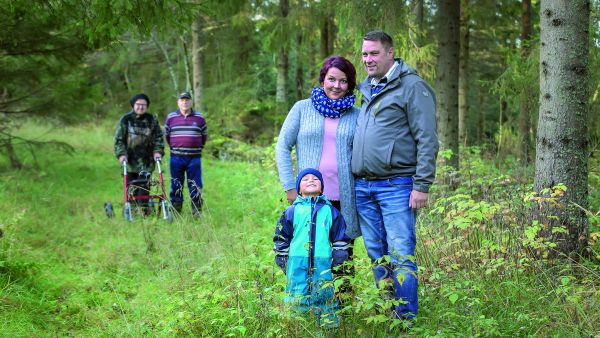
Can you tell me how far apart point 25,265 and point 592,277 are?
16.5 ft

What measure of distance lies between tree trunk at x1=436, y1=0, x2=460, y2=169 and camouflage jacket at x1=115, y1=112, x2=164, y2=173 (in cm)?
457

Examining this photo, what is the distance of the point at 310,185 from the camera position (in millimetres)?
3781

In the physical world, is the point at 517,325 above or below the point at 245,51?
below

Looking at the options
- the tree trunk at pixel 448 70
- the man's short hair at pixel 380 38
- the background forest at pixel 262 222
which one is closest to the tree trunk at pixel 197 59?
the background forest at pixel 262 222

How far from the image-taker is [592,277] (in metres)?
4.22

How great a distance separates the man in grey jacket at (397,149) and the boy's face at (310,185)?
1.07ft

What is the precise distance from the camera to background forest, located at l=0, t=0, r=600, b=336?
12.7 feet

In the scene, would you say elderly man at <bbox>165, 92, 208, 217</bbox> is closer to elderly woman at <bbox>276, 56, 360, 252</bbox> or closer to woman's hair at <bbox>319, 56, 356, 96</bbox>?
elderly woman at <bbox>276, 56, 360, 252</bbox>

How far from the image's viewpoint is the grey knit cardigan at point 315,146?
4.02 metres

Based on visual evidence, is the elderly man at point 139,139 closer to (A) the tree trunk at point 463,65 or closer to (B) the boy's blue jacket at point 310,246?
(B) the boy's blue jacket at point 310,246

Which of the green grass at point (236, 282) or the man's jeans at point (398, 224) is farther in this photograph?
the man's jeans at point (398, 224)

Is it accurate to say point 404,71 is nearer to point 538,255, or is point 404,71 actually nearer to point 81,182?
point 538,255

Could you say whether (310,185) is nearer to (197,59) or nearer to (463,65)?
(197,59)

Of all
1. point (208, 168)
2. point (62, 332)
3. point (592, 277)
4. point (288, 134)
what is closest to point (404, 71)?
point (288, 134)
